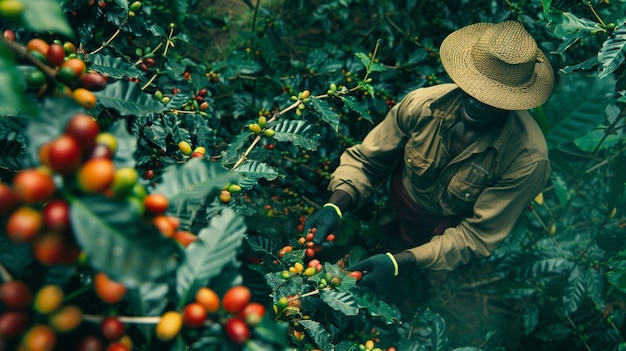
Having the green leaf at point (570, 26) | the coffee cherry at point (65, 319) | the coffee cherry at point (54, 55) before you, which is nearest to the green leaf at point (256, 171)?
the coffee cherry at point (54, 55)

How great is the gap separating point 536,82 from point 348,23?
1.84m

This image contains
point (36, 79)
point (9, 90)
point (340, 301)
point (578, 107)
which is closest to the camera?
point (9, 90)

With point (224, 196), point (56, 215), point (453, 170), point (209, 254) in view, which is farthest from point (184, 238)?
point (453, 170)

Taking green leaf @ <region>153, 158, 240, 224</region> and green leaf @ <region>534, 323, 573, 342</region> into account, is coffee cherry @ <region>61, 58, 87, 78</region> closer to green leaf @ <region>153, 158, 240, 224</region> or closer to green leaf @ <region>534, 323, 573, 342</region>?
green leaf @ <region>153, 158, 240, 224</region>

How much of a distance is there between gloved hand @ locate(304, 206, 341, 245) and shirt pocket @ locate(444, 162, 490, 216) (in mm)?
644

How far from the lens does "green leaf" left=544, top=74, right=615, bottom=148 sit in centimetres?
248

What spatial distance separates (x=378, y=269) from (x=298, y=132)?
829mm

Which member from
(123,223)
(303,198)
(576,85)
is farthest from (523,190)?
(123,223)

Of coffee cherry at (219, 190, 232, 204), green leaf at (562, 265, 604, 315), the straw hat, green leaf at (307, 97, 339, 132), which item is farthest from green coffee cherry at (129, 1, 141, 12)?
green leaf at (562, 265, 604, 315)

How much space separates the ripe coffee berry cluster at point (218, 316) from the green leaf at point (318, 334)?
2.66 feet

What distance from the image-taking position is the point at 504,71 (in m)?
1.77

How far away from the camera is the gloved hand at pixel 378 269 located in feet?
6.54

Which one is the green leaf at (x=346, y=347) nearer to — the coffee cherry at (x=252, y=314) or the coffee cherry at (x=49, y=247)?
the coffee cherry at (x=252, y=314)

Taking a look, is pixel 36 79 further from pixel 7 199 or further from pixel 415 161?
pixel 415 161
